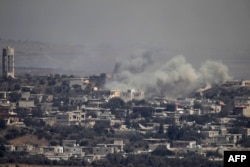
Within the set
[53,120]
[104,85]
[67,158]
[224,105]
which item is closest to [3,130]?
[53,120]

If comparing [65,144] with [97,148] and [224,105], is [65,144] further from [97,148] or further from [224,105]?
[224,105]

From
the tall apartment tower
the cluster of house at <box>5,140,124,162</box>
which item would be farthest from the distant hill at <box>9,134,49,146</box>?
the tall apartment tower

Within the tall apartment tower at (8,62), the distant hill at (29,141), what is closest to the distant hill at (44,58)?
the tall apartment tower at (8,62)

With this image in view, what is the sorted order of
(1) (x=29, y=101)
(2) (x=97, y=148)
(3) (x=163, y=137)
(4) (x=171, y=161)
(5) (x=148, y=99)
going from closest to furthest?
(4) (x=171, y=161), (2) (x=97, y=148), (3) (x=163, y=137), (1) (x=29, y=101), (5) (x=148, y=99)

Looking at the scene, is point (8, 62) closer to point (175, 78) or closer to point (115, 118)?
point (175, 78)

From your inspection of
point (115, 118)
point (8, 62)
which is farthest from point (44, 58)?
point (115, 118)

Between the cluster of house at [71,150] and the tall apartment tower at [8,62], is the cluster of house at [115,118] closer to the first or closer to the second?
the cluster of house at [71,150]

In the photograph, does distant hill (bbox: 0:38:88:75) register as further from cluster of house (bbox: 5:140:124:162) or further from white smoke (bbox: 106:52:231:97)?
cluster of house (bbox: 5:140:124:162)
